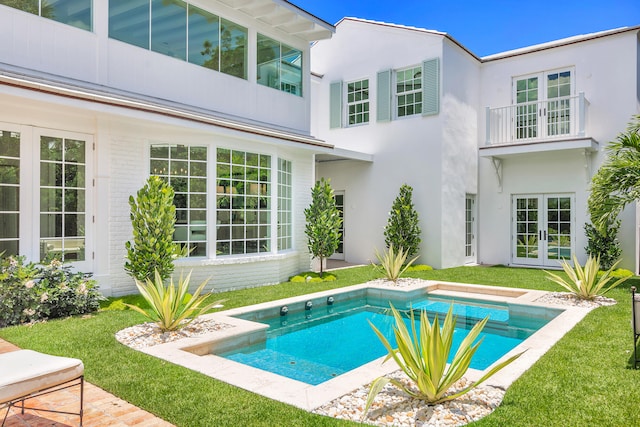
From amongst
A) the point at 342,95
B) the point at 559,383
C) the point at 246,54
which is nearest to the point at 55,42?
the point at 246,54

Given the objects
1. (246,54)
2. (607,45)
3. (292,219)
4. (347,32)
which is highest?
(347,32)

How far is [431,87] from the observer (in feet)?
48.8

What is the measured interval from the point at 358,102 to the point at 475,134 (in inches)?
170

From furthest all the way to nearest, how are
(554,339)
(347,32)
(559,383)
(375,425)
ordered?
(347,32), (554,339), (559,383), (375,425)

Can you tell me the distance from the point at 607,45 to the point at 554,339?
11661mm

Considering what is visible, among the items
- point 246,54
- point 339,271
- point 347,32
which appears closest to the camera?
point 246,54

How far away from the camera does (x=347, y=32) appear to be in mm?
17031

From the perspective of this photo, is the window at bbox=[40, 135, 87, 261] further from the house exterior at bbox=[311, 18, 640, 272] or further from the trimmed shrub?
the house exterior at bbox=[311, 18, 640, 272]

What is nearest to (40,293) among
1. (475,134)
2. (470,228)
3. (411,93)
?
(411,93)

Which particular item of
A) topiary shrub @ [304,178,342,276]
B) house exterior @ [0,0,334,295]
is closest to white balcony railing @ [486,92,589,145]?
topiary shrub @ [304,178,342,276]

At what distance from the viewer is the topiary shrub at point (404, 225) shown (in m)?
14.7

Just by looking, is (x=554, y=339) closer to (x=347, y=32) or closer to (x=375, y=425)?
(x=375, y=425)

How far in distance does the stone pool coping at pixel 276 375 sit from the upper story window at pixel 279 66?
21.1 ft

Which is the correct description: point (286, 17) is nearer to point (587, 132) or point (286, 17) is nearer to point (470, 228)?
point (470, 228)
